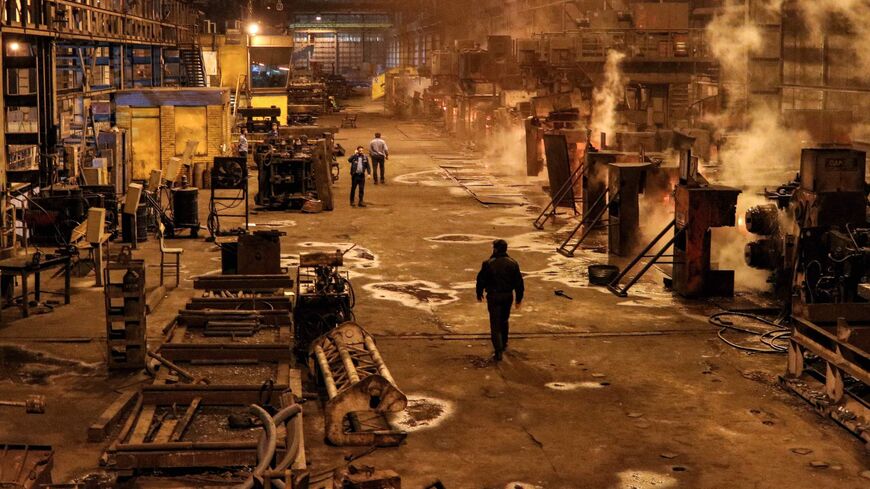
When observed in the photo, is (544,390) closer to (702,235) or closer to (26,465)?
(702,235)

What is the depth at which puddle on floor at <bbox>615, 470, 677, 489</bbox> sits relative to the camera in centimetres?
853

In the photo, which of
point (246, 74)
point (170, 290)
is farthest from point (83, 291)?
point (246, 74)

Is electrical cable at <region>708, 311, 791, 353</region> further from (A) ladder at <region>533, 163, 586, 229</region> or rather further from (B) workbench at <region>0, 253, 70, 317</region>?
(B) workbench at <region>0, 253, 70, 317</region>

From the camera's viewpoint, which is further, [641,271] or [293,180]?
[293,180]

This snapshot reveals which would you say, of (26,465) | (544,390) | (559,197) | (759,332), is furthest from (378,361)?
(559,197)

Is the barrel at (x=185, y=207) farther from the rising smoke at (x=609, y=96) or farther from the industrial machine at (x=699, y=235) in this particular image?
the rising smoke at (x=609, y=96)

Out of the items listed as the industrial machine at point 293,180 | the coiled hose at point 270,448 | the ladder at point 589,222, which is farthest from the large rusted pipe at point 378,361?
the industrial machine at point 293,180

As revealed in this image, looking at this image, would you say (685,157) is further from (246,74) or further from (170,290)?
(246,74)

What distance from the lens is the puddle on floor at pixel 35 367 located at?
440 inches

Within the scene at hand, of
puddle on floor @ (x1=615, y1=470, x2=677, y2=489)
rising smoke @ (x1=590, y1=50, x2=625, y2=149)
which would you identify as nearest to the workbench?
puddle on floor @ (x1=615, y1=470, x2=677, y2=489)

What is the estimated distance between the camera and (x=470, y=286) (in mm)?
16281

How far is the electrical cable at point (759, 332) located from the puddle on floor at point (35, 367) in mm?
7757

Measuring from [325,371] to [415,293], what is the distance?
215 inches

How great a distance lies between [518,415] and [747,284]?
750cm
